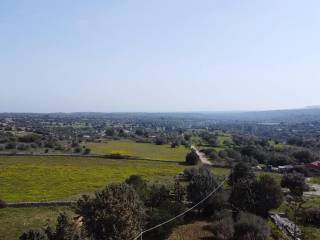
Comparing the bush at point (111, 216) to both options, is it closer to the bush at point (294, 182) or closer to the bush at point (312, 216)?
the bush at point (312, 216)

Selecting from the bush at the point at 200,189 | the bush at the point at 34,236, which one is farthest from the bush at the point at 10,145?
the bush at the point at 34,236

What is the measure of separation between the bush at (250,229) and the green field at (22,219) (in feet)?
41.6

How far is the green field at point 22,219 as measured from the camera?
29844 mm

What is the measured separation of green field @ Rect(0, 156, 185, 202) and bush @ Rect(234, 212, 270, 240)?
18078 mm

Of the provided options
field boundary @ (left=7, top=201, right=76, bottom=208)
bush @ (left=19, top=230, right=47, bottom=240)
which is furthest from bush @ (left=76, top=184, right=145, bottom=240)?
field boundary @ (left=7, top=201, right=76, bottom=208)

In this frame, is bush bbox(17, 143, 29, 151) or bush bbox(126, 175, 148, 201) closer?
bush bbox(126, 175, 148, 201)

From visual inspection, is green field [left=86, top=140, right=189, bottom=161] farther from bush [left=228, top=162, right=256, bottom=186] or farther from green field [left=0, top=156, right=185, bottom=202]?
bush [left=228, top=162, right=256, bottom=186]

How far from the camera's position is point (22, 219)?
111ft

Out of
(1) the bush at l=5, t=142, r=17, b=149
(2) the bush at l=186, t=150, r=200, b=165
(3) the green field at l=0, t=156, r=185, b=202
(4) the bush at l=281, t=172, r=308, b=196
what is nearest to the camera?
(3) the green field at l=0, t=156, r=185, b=202

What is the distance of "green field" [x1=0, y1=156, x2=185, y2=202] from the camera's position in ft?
144

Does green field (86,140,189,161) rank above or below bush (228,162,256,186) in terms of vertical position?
below

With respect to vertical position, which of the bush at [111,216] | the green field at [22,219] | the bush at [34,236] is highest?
the bush at [111,216]

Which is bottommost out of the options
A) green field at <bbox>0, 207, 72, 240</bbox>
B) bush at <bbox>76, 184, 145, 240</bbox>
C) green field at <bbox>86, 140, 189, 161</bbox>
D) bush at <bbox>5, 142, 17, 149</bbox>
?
green field at <bbox>86, 140, 189, 161</bbox>

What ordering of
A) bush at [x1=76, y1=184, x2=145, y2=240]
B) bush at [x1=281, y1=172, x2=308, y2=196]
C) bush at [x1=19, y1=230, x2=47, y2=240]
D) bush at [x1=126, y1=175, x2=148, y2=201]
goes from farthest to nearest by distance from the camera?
bush at [x1=281, y1=172, x2=308, y2=196], bush at [x1=126, y1=175, x2=148, y2=201], bush at [x1=76, y1=184, x2=145, y2=240], bush at [x1=19, y1=230, x2=47, y2=240]
